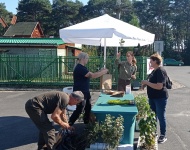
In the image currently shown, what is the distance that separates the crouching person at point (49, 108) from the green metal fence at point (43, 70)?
9.67 m

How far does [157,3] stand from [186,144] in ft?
191

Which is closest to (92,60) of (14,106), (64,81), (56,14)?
(64,81)

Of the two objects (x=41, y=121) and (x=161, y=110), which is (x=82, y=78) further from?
(x=161, y=110)

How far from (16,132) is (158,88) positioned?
11.7 ft

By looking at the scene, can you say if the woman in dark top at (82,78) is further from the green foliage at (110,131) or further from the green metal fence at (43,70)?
the green metal fence at (43,70)

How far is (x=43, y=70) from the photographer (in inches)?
617

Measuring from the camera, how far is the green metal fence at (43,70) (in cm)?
1492

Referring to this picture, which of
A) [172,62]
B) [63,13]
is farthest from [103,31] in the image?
[63,13]

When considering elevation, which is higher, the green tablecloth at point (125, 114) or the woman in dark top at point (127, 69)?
the woman in dark top at point (127, 69)

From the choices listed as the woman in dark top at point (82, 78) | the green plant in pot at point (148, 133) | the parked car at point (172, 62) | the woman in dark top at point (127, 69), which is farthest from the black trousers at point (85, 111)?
the parked car at point (172, 62)

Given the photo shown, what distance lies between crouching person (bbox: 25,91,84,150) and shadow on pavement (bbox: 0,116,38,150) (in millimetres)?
1353

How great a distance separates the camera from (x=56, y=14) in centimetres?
6025

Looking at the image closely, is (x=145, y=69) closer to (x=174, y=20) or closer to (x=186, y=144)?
(x=186, y=144)

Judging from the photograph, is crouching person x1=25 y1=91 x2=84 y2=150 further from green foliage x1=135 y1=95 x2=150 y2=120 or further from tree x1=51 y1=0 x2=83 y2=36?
tree x1=51 y1=0 x2=83 y2=36
